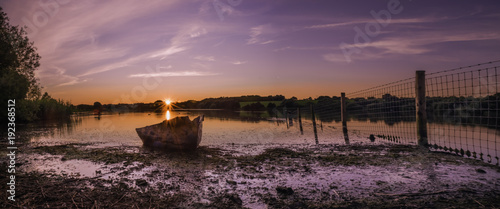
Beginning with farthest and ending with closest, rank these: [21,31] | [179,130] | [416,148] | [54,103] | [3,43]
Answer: [54,103], [21,31], [3,43], [179,130], [416,148]

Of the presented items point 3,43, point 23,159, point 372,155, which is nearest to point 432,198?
point 372,155

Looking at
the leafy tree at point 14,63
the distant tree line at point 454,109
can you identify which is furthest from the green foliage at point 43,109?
the distant tree line at point 454,109

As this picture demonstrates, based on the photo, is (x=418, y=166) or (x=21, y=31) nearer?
(x=418, y=166)

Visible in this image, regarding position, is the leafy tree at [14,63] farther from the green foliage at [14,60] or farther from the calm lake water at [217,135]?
the calm lake water at [217,135]

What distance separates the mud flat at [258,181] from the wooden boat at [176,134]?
1.00m

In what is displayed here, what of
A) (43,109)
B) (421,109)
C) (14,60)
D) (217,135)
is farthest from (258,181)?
(43,109)

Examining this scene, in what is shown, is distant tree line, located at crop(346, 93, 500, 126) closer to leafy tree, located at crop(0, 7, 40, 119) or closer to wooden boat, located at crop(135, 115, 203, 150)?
wooden boat, located at crop(135, 115, 203, 150)

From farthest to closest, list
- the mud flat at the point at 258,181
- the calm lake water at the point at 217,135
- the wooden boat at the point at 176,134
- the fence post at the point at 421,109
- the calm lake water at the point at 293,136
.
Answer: the calm lake water at the point at 217,135
the calm lake water at the point at 293,136
the wooden boat at the point at 176,134
the fence post at the point at 421,109
the mud flat at the point at 258,181

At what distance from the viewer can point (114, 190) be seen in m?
4.57

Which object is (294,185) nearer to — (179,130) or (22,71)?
(179,130)

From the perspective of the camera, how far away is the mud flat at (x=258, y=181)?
13.0ft

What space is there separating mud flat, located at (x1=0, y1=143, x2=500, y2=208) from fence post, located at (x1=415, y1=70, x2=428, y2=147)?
1.07 meters

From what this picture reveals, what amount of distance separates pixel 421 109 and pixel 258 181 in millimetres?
6517

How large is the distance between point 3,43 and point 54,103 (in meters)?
12.9
